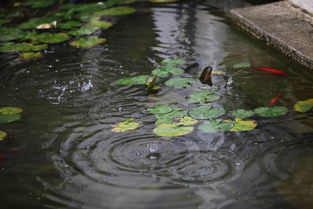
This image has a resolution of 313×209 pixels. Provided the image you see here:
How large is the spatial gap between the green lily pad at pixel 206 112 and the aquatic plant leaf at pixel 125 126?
340 millimetres

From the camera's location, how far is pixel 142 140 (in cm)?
267

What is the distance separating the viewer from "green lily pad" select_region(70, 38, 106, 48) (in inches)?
167

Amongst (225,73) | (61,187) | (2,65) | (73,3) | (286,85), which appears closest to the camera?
(61,187)

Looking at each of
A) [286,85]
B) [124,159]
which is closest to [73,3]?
[286,85]

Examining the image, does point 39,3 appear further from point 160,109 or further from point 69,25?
point 160,109

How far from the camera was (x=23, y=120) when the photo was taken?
9.87 feet

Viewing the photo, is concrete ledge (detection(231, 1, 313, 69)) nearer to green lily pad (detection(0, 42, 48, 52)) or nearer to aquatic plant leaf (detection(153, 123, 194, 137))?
aquatic plant leaf (detection(153, 123, 194, 137))

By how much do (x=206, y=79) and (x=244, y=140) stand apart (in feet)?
2.81

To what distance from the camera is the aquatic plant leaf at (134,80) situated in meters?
3.43

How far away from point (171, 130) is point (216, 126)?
0.26m

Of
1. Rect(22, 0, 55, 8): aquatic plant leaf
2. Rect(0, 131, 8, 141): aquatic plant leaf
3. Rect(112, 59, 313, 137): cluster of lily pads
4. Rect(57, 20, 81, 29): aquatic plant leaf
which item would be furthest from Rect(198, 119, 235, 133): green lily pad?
Rect(22, 0, 55, 8): aquatic plant leaf

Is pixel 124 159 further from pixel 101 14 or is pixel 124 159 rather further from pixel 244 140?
pixel 101 14

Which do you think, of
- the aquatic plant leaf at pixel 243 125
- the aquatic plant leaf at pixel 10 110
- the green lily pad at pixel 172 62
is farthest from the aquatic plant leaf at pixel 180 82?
the aquatic plant leaf at pixel 10 110

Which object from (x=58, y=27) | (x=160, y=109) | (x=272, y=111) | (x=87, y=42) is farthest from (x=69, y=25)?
(x=272, y=111)
